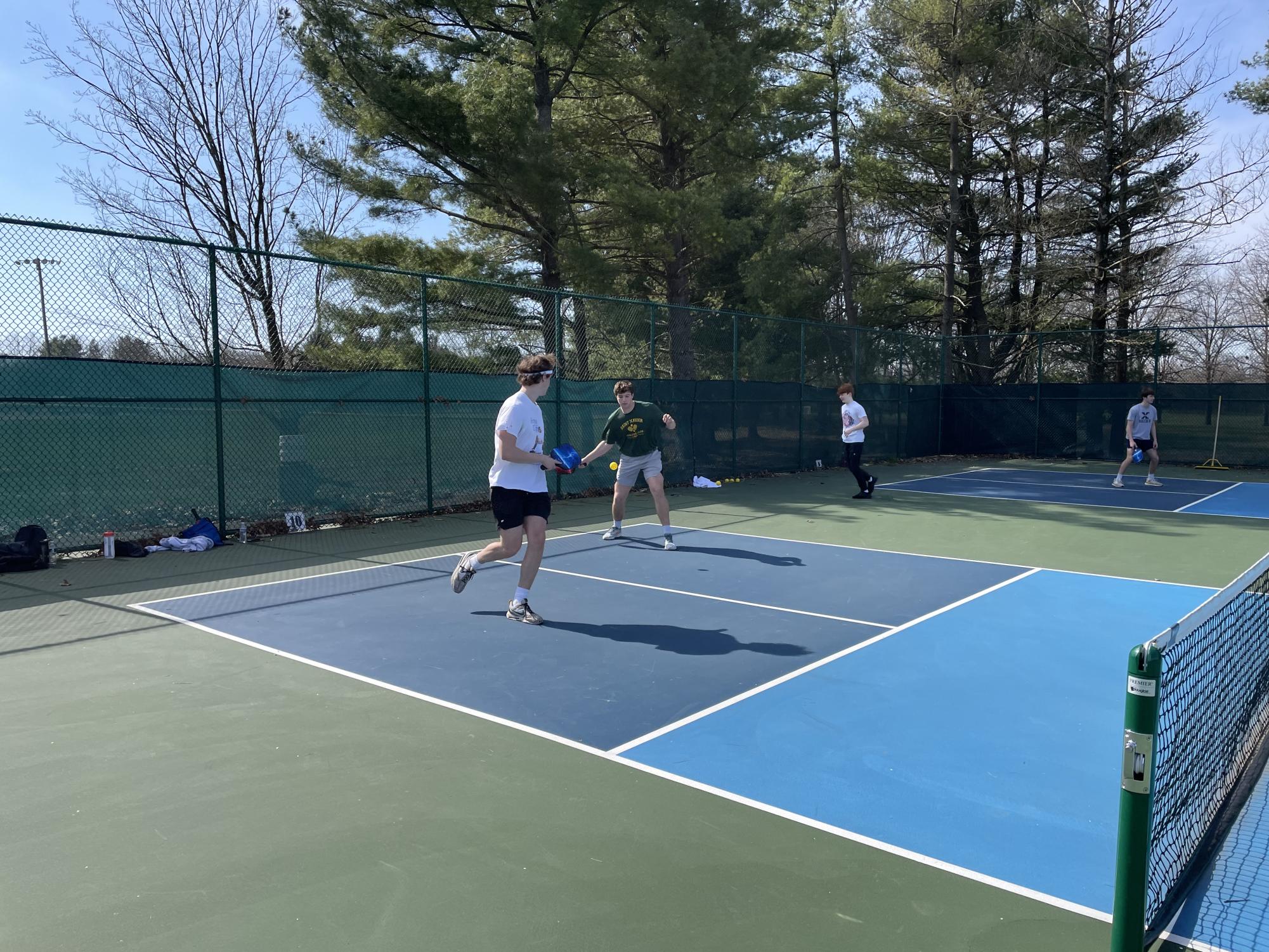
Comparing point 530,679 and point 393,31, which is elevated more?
point 393,31

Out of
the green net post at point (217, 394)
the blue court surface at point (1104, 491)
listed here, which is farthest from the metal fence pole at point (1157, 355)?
the green net post at point (217, 394)

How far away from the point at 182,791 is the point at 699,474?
12703mm

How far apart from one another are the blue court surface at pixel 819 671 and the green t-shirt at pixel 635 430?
4.56 feet

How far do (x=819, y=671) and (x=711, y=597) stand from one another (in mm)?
2029

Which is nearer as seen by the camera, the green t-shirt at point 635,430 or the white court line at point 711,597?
the white court line at point 711,597

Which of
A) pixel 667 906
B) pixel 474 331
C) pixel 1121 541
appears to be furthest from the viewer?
pixel 474 331

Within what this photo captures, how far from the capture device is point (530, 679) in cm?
514

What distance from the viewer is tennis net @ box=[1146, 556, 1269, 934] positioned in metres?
2.89

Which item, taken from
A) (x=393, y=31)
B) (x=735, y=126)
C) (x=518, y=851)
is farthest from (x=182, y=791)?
(x=735, y=126)

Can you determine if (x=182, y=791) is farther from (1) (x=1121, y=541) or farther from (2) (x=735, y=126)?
(2) (x=735, y=126)

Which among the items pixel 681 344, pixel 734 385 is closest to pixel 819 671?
pixel 734 385

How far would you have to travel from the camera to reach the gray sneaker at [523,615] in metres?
6.35

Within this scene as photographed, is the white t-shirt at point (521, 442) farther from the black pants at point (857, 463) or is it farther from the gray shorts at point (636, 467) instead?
the black pants at point (857, 463)

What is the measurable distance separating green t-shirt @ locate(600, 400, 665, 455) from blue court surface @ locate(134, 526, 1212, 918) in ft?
4.56
